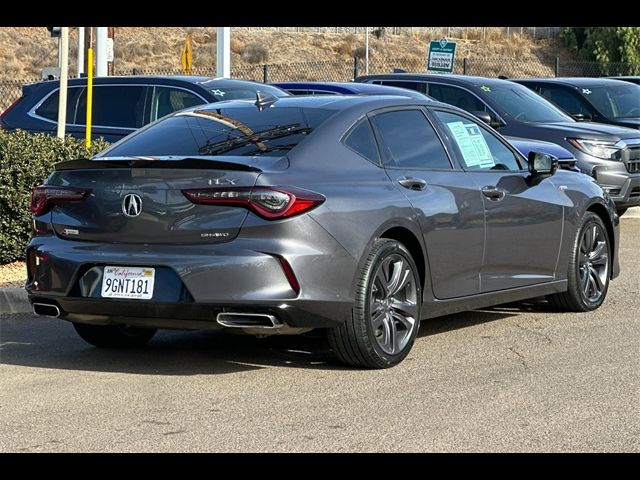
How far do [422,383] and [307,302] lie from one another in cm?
77

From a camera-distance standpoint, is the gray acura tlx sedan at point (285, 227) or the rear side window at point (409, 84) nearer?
the gray acura tlx sedan at point (285, 227)

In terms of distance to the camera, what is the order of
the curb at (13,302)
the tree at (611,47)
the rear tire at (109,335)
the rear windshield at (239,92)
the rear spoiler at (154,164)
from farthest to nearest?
the tree at (611,47) < the rear windshield at (239,92) < the curb at (13,302) < the rear tire at (109,335) < the rear spoiler at (154,164)

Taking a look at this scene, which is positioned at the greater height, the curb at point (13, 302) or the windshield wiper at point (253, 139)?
the windshield wiper at point (253, 139)

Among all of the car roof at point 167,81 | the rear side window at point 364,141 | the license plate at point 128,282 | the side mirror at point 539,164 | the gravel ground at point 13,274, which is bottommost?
the gravel ground at point 13,274

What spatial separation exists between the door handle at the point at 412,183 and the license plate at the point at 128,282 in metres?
1.63

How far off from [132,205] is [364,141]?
4.85 ft

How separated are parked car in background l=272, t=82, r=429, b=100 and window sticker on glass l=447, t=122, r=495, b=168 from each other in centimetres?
467

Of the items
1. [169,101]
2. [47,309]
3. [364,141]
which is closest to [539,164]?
[364,141]

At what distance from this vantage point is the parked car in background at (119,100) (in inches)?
546

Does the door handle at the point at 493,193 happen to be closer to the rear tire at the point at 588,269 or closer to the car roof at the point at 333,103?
the car roof at the point at 333,103

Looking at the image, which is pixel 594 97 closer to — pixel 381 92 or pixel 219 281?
pixel 381 92

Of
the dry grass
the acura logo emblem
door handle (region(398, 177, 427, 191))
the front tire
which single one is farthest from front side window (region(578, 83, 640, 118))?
the dry grass

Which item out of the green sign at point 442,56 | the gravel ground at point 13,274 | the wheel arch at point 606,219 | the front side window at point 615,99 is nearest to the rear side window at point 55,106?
the gravel ground at point 13,274
